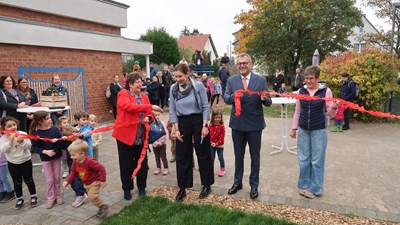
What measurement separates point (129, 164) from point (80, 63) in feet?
22.2

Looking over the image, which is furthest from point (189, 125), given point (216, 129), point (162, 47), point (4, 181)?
point (162, 47)

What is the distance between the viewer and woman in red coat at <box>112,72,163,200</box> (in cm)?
429

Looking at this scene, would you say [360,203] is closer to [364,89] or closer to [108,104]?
[364,89]

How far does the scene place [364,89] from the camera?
10.5m

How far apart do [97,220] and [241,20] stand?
1056 inches

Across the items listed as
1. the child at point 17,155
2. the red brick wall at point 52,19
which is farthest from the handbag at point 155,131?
the red brick wall at point 52,19

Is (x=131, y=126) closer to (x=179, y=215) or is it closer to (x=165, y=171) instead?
(x=179, y=215)

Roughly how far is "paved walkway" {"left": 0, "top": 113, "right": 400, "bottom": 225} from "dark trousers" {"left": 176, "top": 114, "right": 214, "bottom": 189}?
1.42 feet

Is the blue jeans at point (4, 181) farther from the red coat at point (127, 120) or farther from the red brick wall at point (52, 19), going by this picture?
the red brick wall at point (52, 19)

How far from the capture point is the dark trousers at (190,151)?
4.41m

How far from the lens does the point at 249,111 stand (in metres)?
4.36

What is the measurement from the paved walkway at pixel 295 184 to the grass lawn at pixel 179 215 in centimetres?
29

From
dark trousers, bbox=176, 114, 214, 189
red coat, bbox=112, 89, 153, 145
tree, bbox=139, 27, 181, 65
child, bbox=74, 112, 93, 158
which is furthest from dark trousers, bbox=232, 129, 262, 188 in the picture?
tree, bbox=139, 27, 181, 65

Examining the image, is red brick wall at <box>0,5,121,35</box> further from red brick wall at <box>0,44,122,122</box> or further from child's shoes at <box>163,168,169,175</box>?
child's shoes at <box>163,168,169,175</box>
